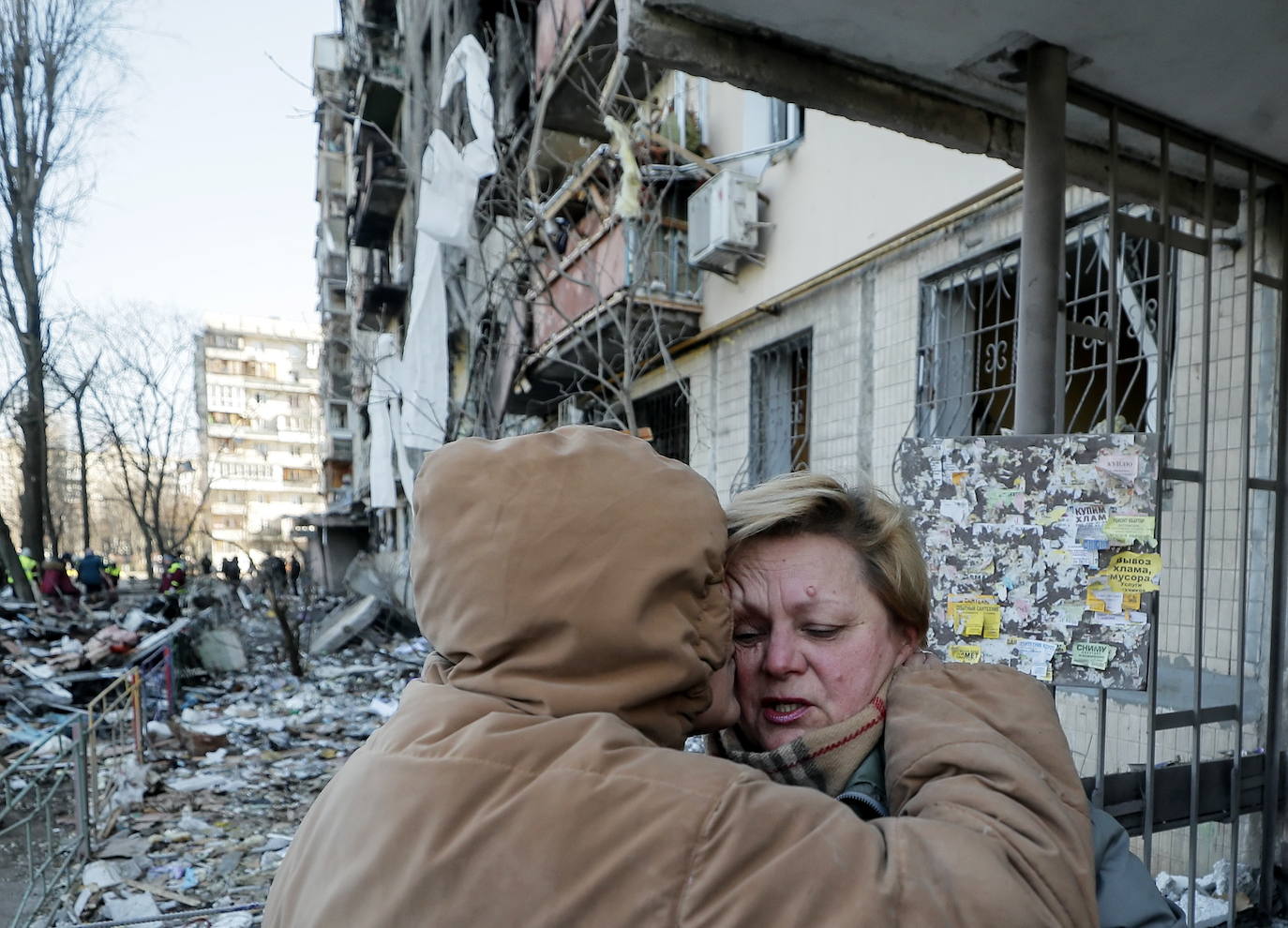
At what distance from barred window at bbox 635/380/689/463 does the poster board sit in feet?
24.7

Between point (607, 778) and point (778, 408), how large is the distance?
790cm

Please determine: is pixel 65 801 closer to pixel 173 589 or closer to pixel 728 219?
pixel 728 219

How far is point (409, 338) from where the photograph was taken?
8.97 metres

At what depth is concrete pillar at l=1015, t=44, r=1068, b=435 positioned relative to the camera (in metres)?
2.65

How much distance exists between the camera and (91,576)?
68.9ft

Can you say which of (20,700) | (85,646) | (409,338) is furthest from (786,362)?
(85,646)

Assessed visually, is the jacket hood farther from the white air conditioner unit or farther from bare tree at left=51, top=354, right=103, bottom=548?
bare tree at left=51, top=354, right=103, bottom=548

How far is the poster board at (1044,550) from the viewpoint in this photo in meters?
2.56

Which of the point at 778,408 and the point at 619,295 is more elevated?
the point at 619,295

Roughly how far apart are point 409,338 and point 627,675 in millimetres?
8393

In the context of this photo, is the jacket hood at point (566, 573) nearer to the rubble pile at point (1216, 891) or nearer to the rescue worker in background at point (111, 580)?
the rubble pile at point (1216, 891)

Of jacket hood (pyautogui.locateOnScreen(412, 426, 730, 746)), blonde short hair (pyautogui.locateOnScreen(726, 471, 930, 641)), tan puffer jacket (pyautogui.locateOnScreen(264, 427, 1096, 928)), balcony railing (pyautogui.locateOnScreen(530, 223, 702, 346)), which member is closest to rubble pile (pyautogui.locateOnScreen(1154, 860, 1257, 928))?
blonde short hair (pyautogui.locateOnScreen(726, 471, 930, 641))

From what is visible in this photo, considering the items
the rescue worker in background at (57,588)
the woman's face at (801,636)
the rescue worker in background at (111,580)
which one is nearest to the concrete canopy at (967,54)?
the woman's face at (801,636)

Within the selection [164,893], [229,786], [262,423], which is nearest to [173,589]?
[229,786]
